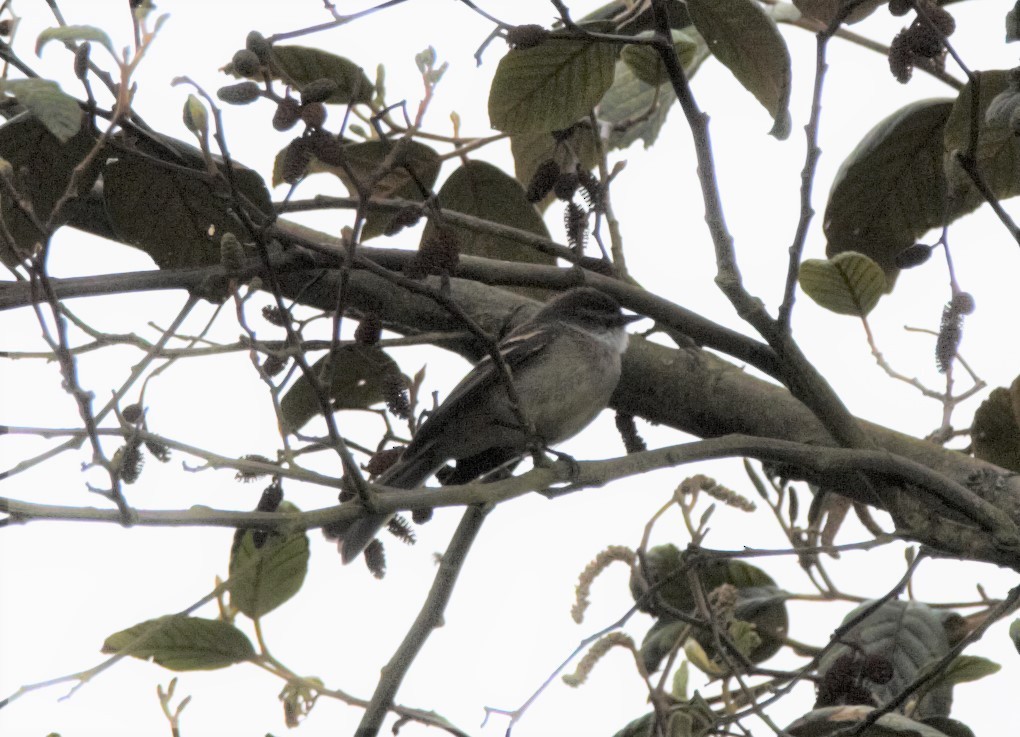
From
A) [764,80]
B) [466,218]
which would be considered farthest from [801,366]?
[466,218]

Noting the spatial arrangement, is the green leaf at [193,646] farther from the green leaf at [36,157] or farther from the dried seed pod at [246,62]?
the dried seed pod at [246,62]

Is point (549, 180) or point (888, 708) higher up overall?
point (549, 180)

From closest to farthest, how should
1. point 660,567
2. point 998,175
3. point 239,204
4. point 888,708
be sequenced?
1. point 239,204
2. point 888,708
3. point 998,175
4. point 660,567

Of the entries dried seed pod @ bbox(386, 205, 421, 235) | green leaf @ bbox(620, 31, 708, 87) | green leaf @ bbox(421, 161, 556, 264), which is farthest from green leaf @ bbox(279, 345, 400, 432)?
green leaf @ bbox(620, 31, 708, 87)

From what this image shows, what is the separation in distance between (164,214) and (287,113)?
85cm

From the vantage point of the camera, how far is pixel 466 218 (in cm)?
321

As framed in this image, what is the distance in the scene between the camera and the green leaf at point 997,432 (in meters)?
3.58

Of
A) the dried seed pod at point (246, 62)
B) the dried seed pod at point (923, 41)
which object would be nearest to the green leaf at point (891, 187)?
the dried seed pod at point (923, 41)

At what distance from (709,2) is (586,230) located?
2.31 ft

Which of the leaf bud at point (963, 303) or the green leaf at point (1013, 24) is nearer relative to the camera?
the green leaf at point (1013, 24)

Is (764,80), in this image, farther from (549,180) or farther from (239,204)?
(239,204)

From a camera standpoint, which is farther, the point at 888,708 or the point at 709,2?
the point at 709,2

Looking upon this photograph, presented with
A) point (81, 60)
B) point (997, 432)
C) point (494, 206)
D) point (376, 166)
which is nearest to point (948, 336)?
point (997, 432)

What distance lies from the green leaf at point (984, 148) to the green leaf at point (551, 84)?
3.11 ft
